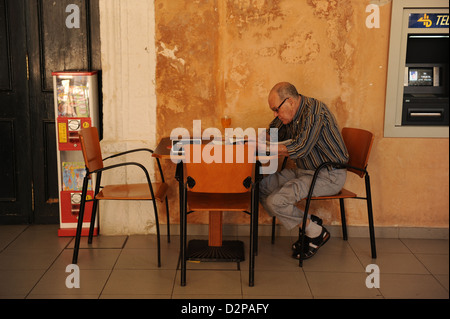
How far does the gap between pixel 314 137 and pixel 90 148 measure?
156 cm

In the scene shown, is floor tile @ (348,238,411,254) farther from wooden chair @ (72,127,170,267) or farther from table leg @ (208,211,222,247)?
wooden chair @ (72,127,170,267)

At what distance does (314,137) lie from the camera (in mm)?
3570

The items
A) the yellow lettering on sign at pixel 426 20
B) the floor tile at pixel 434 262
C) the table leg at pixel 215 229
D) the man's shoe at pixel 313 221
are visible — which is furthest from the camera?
the yellow lettering on sign at pixel 426 20

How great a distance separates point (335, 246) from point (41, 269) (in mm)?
2207

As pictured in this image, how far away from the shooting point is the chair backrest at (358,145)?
146 inches

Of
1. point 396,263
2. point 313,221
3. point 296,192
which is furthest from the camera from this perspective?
point 313,221

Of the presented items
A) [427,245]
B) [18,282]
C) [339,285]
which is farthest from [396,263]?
[18,282]

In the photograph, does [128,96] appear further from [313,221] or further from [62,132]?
[313,221]

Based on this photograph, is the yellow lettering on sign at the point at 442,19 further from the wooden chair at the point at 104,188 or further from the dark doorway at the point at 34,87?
the dark doorway at the point at 34,87

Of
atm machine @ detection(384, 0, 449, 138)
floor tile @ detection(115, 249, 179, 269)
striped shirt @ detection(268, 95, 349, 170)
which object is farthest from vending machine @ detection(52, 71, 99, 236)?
atm machine @ detection(384, 0, 449, 138)

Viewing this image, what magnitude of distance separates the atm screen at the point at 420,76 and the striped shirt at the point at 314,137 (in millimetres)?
907

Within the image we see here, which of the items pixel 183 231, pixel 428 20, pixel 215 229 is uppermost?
pixel 428 20

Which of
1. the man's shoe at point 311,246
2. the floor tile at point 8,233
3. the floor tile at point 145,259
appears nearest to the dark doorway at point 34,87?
the floor tile at point 8,233
